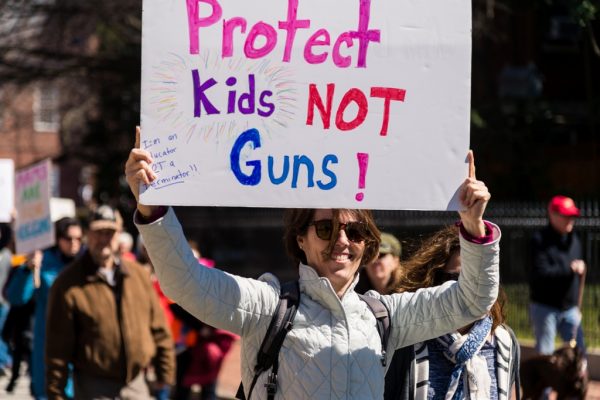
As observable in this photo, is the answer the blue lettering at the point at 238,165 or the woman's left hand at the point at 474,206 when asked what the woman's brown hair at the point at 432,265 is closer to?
the woman's left hand at the point at 474,206

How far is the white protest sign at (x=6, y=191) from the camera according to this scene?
14.1 metres

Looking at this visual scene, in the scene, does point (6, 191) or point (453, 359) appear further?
point (6, 191)

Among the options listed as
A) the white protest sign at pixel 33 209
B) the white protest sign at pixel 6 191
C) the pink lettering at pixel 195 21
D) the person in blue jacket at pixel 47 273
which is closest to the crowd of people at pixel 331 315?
the pink lettering at pixel 195 21

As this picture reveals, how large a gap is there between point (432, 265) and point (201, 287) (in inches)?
52.2

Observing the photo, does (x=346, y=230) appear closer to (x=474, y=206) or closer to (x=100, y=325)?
(x=474, y=206)

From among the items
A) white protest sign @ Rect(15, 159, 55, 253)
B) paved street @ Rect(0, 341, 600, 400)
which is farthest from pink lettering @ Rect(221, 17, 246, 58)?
paved street @ Rect(0, 341, 600, 400)

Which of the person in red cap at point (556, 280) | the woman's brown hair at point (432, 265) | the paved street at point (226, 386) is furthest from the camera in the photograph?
the paved street at point (226, 386)

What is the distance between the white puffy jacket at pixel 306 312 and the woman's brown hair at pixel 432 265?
30.1 inches

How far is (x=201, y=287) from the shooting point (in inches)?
153

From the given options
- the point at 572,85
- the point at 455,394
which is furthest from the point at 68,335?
the point at 572,85

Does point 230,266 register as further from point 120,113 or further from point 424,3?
point 424,3

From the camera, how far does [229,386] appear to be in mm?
13828

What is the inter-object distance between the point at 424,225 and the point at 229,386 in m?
4.62

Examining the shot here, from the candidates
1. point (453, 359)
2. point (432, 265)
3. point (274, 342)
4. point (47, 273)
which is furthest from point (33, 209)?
point (274, 342)
